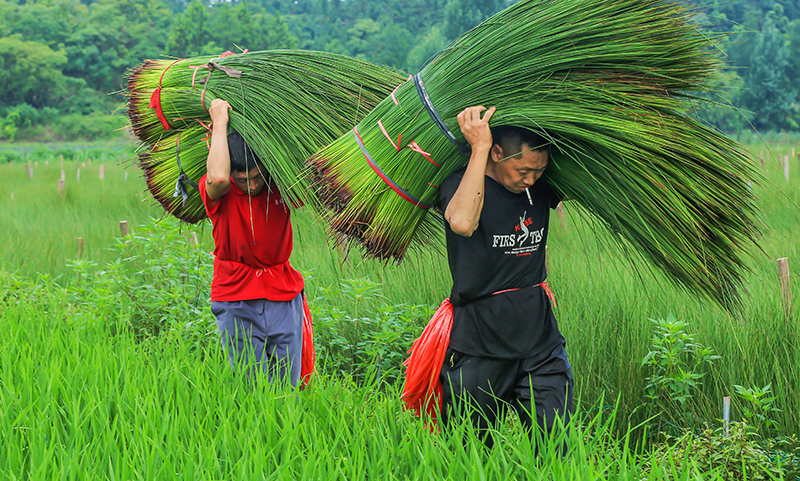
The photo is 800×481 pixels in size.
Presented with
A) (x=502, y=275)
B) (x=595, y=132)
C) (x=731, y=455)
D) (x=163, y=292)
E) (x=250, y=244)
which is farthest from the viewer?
(x=163, y=292)

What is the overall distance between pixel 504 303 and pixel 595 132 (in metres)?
0.62

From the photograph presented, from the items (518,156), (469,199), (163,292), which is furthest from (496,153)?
(163,292)

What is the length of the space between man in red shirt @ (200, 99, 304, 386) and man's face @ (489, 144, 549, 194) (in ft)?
2.86

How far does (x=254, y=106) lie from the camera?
2490 millimetres

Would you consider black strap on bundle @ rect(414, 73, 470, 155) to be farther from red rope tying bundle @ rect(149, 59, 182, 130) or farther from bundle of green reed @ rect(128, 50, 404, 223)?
red rope tying bundle @ rect(149, 59, 182, 130)

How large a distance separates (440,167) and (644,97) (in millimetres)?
620

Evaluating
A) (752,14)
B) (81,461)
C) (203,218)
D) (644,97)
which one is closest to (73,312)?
(203,218)

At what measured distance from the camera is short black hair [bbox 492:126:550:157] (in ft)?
6.55

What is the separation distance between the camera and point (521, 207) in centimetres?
212

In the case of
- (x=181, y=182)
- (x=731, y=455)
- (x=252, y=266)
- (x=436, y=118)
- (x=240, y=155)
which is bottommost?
(x=731, y=455)

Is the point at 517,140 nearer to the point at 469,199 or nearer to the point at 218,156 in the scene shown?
the point at 469,199

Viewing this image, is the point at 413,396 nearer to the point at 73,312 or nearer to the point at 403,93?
the point at 403,93

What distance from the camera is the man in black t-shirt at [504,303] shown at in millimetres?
2090

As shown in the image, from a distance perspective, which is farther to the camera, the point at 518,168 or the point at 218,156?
the point at 218,156
